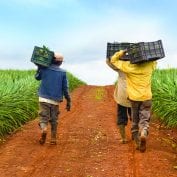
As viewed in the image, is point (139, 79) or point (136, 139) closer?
point (139, 79)

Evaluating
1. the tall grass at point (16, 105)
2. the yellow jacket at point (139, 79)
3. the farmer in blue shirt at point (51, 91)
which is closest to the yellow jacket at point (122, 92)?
the yellow jacket at point (139, 79)

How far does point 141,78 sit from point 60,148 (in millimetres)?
2192

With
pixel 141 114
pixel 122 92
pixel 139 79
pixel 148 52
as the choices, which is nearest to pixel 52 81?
pixel 122 92

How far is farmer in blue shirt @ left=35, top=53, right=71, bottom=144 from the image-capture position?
13.3 metres

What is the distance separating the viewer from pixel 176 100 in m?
16.2

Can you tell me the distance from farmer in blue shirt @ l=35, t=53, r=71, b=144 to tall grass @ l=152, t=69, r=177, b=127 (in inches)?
140

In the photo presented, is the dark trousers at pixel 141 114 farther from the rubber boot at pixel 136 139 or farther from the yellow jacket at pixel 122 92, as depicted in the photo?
the yellow jacket at pixel 122 92

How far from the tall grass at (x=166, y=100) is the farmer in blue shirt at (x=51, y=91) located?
3.56m

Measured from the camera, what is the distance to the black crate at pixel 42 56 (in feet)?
42.7

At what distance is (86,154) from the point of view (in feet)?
39.5

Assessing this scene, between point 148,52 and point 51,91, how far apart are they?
8.00ft

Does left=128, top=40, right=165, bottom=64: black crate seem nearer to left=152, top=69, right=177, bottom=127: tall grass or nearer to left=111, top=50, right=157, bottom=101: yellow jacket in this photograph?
left=111, top=50, right=157, bottom=101: yellow jacket

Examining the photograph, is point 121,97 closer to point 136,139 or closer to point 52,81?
point 136,139

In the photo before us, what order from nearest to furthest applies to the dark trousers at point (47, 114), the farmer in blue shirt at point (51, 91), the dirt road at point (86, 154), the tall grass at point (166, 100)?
the dirt road at point (86, 154), the farmer in blue shirt at point (51, 91), the dark trousers at point (47, 114), the tall grass at point (166, 100)
